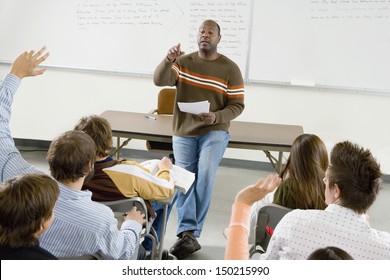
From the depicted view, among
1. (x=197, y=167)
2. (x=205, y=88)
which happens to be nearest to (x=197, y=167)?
(x=197, y=167)

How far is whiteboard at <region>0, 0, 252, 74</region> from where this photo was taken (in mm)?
4441

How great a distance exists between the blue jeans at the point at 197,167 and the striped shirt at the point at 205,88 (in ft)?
0.21

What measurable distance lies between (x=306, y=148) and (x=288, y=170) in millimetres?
145

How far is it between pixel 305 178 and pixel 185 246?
3.97 feet

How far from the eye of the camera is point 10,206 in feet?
4.25

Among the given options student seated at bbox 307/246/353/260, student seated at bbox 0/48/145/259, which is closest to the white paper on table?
student seated at bbox 0/48/145/259

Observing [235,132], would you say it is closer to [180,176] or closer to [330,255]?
[180,176]

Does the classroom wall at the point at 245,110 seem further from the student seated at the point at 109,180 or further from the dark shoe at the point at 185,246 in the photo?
the student seated at the point at 109,180

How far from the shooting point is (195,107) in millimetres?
2961

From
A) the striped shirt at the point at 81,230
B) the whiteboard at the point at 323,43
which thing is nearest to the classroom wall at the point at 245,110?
the whiteboard at the point at 323,43

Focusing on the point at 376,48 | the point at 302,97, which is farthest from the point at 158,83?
the point at 376,48

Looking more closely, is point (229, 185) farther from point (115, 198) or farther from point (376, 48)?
point (115, 198)

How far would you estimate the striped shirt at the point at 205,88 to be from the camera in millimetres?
3082
